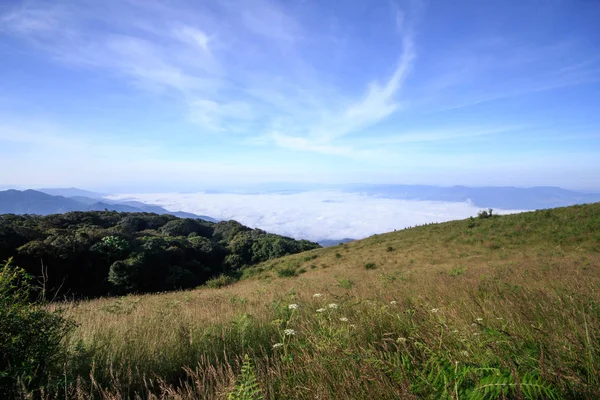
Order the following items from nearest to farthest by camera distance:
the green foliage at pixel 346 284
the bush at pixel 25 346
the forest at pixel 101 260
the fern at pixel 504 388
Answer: the fern at pixel 504 388 → the bush at pixel 25 346 → the green foliage at pixel 346 284 → the forest at pixel 101 260

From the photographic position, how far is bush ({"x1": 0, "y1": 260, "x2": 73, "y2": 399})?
242 cm

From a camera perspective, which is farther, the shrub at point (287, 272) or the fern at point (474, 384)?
the shrub at point (287, 272)

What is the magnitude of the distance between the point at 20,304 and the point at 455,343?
4337 millimetres

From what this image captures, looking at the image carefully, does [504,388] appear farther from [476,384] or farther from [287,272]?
[287,272]

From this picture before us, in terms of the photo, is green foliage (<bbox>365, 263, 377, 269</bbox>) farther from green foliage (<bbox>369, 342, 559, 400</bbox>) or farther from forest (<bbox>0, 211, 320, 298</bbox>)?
green foliage (<bbox>369, 342, 559, 400</bbox>)

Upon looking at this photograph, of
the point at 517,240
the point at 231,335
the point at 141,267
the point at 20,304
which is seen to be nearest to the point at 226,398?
the point at 231,335

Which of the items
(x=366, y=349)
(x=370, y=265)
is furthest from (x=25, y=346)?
(x=370, y=265)

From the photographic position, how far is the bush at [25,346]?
7.95ft

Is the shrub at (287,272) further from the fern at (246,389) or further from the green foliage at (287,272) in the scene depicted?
the fern at (246,389)

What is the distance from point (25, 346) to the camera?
266 cm

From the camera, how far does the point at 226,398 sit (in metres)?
2.11

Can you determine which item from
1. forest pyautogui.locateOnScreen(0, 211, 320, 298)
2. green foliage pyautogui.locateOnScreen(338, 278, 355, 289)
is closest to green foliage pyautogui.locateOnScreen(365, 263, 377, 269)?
green foliage pyautogui.locateOnScreen(338, 278, 355, 289)

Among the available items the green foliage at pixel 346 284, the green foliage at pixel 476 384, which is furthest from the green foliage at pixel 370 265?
the green foliage at pixel 476 384

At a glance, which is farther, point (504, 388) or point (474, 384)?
point (474, 384)
